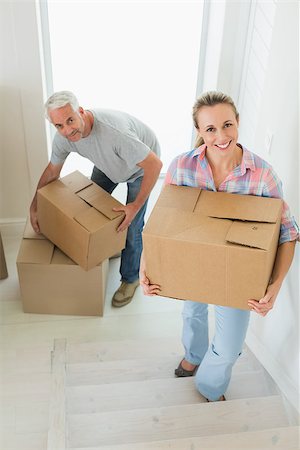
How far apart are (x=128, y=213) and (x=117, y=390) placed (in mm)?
773

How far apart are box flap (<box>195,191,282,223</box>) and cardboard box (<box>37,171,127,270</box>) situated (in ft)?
2.44

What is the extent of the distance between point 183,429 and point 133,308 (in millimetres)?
995

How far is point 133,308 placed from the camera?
2643mm

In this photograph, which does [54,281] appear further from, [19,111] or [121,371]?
[19,111]

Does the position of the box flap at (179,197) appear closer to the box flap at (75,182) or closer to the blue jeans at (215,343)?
the blue jeans at (215,343)

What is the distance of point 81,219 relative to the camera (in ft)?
7.09

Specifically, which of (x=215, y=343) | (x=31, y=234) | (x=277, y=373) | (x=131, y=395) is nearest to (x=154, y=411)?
(x=131, y=395)

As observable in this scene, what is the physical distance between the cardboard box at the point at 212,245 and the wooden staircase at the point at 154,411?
0.43 meters

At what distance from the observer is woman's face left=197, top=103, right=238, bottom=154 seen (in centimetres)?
152

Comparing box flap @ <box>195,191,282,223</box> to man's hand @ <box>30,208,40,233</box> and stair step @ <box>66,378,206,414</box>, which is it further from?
man's hand @ <box>30,208,40,233</box>

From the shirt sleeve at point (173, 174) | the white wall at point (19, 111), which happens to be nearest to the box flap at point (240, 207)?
the shirt sleeve at point (173, 174)

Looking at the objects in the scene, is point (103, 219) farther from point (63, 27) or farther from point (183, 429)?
point (63, 27)

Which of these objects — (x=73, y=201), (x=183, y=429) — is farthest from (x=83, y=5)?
(x=183, y=429)

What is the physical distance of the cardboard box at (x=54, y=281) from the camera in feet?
7.77
